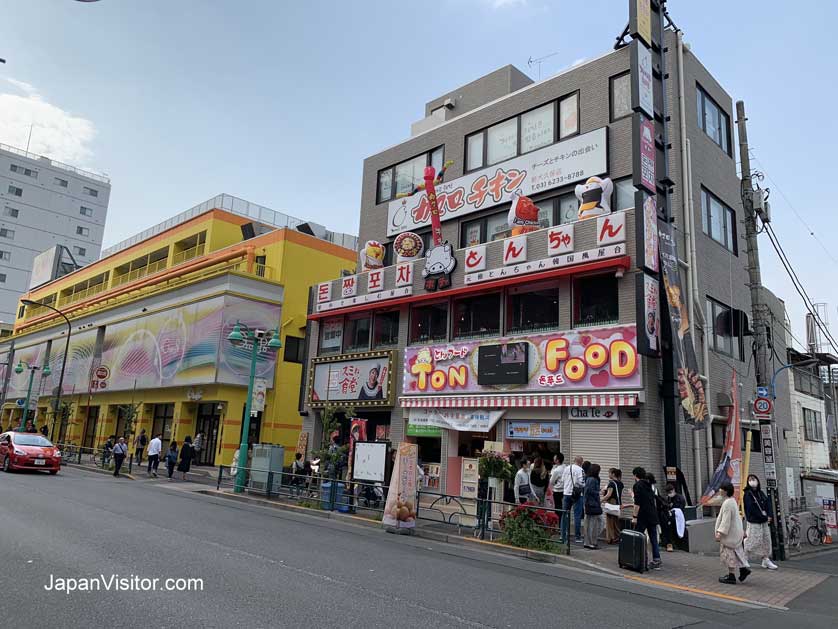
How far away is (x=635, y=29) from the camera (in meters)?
18.8

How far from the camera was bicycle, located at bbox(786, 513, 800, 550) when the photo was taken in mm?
18500

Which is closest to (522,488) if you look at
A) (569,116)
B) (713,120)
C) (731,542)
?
(731,542)

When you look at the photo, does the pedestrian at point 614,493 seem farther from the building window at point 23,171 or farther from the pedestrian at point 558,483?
the building window at point 23,171

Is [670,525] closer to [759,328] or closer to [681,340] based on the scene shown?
[681,340]

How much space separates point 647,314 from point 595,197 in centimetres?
431

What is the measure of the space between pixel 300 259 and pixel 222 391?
28.5ft

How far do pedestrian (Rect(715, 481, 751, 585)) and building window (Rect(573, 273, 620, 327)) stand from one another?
Result: 7264 millimetres

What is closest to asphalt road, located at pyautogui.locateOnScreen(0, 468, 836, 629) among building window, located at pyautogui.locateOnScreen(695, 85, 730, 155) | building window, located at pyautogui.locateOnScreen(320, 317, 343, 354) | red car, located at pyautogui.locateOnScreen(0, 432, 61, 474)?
red car, located at pyautogui.locateOnScreen(0, 432, 61, 474)

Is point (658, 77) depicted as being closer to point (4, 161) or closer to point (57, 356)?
point (57, 356)

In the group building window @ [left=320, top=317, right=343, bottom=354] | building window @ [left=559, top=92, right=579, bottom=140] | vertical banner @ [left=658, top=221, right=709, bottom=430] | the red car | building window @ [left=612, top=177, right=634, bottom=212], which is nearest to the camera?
vertical banner @ [left=658, top=221, right=709, bottom=430]

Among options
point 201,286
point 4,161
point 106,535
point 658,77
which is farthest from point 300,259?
point 4,161

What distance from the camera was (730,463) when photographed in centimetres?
1809

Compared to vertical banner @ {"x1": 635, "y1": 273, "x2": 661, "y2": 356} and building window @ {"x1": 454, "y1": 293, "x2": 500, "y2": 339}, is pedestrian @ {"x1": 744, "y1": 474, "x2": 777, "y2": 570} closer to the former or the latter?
vertical banner @ {"x1": 635, "y1": 273, "x2": 661, "y2": 356}

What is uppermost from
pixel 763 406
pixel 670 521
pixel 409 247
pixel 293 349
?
pixel 409 247
